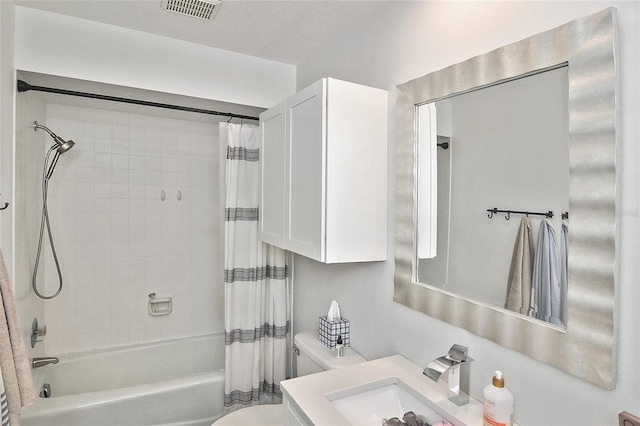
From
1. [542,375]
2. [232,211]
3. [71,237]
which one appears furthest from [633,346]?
[71,237]

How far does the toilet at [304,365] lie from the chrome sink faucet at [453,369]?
60 cm

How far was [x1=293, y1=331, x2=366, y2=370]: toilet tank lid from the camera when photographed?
172 centimetres

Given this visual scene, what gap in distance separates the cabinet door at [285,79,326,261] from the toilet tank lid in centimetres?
53

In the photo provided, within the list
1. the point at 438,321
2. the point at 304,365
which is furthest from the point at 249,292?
the point at 438,321

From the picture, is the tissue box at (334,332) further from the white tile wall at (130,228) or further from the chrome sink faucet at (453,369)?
the white tile wall at (130,228)

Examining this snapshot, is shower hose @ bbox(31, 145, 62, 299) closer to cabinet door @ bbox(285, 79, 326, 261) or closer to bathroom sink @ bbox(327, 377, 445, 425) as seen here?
cabinet door @ bbox(285, 79, 326, 261)

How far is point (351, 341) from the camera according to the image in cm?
190

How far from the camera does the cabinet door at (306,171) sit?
1562mm

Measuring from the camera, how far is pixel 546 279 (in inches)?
40.7

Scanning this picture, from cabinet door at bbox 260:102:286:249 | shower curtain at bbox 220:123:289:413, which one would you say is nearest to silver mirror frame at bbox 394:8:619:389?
cabinet door at bbox 260:102:286:249

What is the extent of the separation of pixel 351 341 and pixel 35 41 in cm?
230

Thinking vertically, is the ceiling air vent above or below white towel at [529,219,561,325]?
above

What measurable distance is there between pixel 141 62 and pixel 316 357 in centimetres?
195

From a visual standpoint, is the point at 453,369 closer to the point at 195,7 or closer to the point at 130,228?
the point at 195,7
